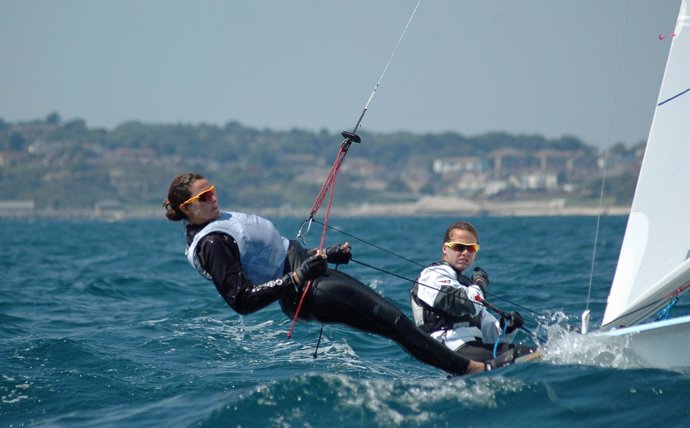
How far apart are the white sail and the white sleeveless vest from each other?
1.89 meters

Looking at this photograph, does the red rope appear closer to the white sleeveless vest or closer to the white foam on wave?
the white sleeveless vest

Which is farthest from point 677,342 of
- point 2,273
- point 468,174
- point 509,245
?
point 468,174

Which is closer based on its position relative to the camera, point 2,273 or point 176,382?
point 176,382

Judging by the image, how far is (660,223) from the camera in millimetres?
5496

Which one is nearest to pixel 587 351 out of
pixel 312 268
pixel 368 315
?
pixel 368 315

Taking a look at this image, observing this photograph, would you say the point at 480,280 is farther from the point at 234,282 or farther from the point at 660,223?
the point at 234,282

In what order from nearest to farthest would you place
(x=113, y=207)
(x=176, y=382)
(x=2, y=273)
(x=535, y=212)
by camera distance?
(x=176, y=382), (x=2, y=273), (x=535, y=212), (x=113, y=207)

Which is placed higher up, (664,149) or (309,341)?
(664,149)

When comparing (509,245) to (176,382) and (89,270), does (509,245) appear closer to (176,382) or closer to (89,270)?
(89,270)

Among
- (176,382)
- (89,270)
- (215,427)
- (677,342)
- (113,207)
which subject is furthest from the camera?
(113,207)

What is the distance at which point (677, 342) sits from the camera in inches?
207

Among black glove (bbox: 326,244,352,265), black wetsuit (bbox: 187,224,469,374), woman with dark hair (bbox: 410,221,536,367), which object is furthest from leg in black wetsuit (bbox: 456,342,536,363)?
black glove (bbox: 326,244,352,265)

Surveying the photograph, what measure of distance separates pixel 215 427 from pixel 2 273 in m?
11.5

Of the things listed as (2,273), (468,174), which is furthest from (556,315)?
(468,174)
